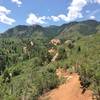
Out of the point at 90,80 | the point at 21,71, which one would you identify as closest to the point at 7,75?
the point at 21,71

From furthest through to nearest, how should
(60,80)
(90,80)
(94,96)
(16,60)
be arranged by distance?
(16,60), (60,80), (90,80), (94,96)

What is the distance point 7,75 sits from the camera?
106 metres

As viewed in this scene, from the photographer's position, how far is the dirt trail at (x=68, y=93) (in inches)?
2061

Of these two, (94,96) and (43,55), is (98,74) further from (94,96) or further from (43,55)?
(43,55)

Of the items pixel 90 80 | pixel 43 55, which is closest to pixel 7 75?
pixel 43 55

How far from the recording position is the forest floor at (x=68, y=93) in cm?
5238

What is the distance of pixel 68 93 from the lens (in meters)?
57.3

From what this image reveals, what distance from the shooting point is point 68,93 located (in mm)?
57312

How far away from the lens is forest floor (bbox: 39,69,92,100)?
52375 mm

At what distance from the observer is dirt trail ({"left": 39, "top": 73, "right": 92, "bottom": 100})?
52353 mm

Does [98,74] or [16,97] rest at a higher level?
[98,74]

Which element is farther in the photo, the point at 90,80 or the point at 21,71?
the point at 21,71

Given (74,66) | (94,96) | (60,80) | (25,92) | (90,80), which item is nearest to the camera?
(94,96)

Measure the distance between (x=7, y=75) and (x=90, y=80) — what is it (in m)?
60.7
